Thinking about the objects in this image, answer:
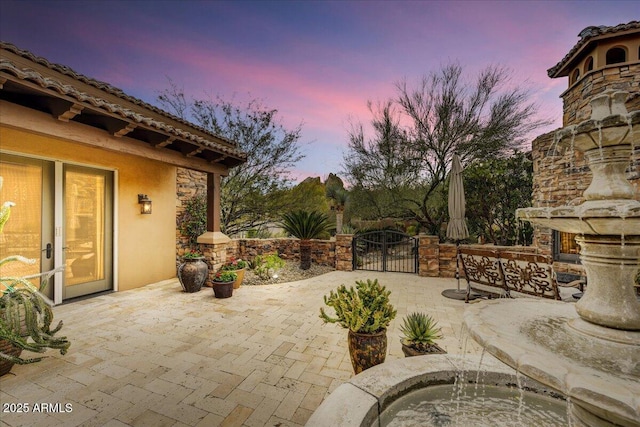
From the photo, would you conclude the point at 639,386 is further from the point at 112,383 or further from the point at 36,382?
the point at 36,382

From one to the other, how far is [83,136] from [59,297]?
3.00m

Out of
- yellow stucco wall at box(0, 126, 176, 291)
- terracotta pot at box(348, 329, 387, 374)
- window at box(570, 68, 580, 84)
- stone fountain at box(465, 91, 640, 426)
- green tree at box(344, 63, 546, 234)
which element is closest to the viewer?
stone fountain at box(465, 91, 640, 426)

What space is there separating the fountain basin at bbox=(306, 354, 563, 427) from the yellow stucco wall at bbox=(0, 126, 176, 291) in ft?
18.7

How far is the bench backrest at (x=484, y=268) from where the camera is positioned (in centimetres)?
420

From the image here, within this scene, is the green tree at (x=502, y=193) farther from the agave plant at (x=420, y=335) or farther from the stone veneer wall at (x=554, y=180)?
the agave plant at (x=420, y=335)

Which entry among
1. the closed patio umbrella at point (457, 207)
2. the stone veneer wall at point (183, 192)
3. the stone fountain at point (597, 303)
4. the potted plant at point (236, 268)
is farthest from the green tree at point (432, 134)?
the stone fountain at point (597, 303)

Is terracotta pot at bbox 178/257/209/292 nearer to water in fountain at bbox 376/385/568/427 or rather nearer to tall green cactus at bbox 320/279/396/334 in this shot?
tall green cactus at bbox 320/279/396/334

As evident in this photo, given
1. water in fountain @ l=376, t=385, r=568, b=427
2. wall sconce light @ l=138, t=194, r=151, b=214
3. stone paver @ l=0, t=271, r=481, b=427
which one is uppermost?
wall sconce light @ l=138, t=194, r=151, b=214

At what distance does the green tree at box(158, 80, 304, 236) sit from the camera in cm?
919

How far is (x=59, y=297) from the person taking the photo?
453cm

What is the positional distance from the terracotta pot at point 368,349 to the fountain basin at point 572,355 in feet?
3.25

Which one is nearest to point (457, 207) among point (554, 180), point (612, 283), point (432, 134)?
point (554, 180)

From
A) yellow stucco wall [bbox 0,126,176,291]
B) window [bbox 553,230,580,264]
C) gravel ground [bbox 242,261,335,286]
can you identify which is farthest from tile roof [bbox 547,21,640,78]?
yellow stucco wall [bbox 0,126,176,291]

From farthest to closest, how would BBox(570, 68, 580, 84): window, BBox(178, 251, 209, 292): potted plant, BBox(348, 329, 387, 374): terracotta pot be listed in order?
1. BBox(570, 68, 580, 84): window
2. BBox(178, 251, 209, 292): potted plant
3. BBox(348, 329, 387, 374): terracotta pot
